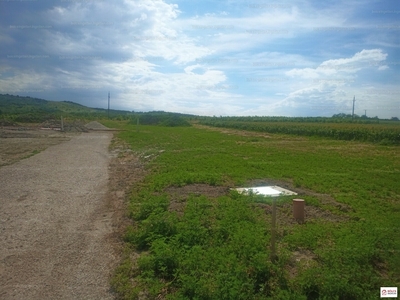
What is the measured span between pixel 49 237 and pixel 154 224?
192cm

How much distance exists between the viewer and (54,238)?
19.0ft

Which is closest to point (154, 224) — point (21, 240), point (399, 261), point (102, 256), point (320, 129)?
point (102, 256)

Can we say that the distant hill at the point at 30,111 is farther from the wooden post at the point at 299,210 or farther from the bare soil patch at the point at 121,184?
the wooden post at the point at 299,210

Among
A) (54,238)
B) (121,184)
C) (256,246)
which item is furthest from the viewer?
(121,184)

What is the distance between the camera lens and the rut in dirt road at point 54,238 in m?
4.26

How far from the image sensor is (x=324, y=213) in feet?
25.5

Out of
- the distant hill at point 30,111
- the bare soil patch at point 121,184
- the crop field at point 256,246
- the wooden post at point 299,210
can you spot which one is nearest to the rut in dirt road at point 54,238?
the bare soil patch at point 121,184

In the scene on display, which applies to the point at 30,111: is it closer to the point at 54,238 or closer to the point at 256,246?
the point at 54,238

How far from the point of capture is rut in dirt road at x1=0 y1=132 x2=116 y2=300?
426 centimetres

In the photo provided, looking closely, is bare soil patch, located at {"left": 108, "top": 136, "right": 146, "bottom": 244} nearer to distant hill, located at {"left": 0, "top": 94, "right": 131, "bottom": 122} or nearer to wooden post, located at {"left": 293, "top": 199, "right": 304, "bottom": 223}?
wooden post, located at {"left": 293, "top": 199, "right": 304, "bottom": 223}

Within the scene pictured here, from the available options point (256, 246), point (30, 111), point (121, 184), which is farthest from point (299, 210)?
point (30, 111)

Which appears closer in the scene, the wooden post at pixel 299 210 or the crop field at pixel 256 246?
the crop field at pixel 256 246

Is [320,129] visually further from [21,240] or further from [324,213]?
[21,240]

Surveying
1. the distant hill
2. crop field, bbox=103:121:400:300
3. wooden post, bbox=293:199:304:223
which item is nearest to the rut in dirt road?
crop field, bbox=103:121:400:300
